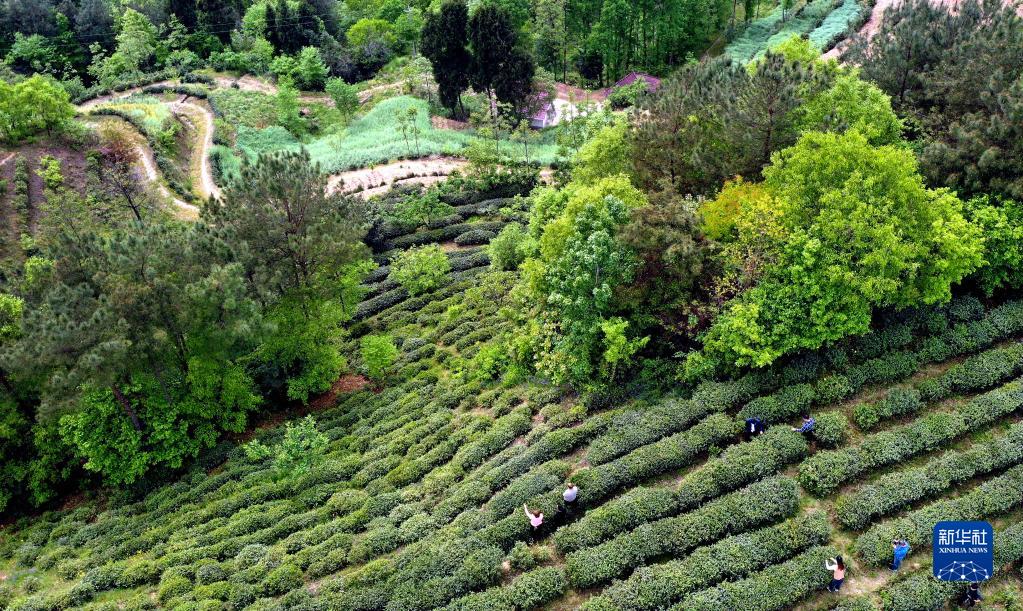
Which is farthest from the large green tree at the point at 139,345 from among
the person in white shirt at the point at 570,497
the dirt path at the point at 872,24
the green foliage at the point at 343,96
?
the dirt path at the point at 872,24

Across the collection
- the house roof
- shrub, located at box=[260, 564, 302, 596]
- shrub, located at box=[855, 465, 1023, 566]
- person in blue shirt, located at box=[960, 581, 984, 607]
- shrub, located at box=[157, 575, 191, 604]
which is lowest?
shrub, located at box=[157, 575, 191, 604]

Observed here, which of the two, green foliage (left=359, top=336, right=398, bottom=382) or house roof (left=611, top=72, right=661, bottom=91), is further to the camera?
house roof (left=611, top=72, right=661, bottom=91)

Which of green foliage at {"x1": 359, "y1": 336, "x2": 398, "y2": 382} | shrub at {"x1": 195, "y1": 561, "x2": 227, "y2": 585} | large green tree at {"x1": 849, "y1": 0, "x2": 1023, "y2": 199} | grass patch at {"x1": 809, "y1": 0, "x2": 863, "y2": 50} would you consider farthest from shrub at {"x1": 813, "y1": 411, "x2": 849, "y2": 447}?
grass patch at {"x1": 809, "y1": 0, "x2": 863, "y2": 50}

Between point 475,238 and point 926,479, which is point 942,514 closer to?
point 926,479

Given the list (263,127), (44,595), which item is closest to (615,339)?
(44,595)

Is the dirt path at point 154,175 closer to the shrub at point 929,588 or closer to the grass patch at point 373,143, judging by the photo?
the grass patch at point 373,143

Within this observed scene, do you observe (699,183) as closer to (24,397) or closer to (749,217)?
(749,217)

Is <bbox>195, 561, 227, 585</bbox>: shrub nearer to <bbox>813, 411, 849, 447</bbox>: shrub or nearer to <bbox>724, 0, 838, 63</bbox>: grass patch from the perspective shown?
<bbox>813, 411, 849, 447</bbox>: shrub
